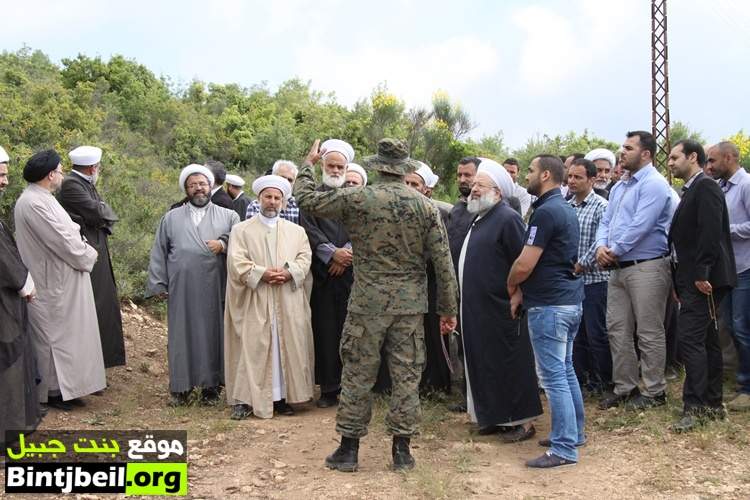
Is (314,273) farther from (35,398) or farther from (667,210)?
(667,210)

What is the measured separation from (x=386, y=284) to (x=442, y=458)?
4.29 ft

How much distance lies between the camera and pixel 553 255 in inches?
199

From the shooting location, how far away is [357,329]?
16.3 ft

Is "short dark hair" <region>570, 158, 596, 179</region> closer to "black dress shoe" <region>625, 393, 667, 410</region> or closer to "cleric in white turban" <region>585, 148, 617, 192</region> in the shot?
"cleric in white turban" <region>585, 148, 617, 192</region>

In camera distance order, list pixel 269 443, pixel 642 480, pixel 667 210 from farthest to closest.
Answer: pixel 667 210 → pixel 269 443 → pixel 642 480

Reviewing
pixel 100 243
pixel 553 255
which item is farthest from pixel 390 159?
pixel 100 243

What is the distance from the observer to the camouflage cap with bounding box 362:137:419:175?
16.4 ft

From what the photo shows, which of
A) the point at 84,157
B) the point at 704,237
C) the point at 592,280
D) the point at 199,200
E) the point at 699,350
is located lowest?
the point at 699,350

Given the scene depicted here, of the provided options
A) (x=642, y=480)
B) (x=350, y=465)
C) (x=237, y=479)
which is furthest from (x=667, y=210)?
(x=237, y=479)

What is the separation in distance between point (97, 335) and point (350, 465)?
9.43 feet

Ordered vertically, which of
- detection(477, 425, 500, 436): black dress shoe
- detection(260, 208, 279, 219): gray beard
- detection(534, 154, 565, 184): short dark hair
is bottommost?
detection(477, 425, 500, 436): black dress shoe

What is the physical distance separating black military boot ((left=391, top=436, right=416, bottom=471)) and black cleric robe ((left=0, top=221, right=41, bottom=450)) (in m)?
2.60

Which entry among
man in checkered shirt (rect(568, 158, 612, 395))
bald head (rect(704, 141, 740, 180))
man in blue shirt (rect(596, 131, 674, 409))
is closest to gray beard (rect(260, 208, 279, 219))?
man in checkered shirt (rect(568, 158, 612, 395))

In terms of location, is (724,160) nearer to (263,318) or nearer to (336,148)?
(336,148)
